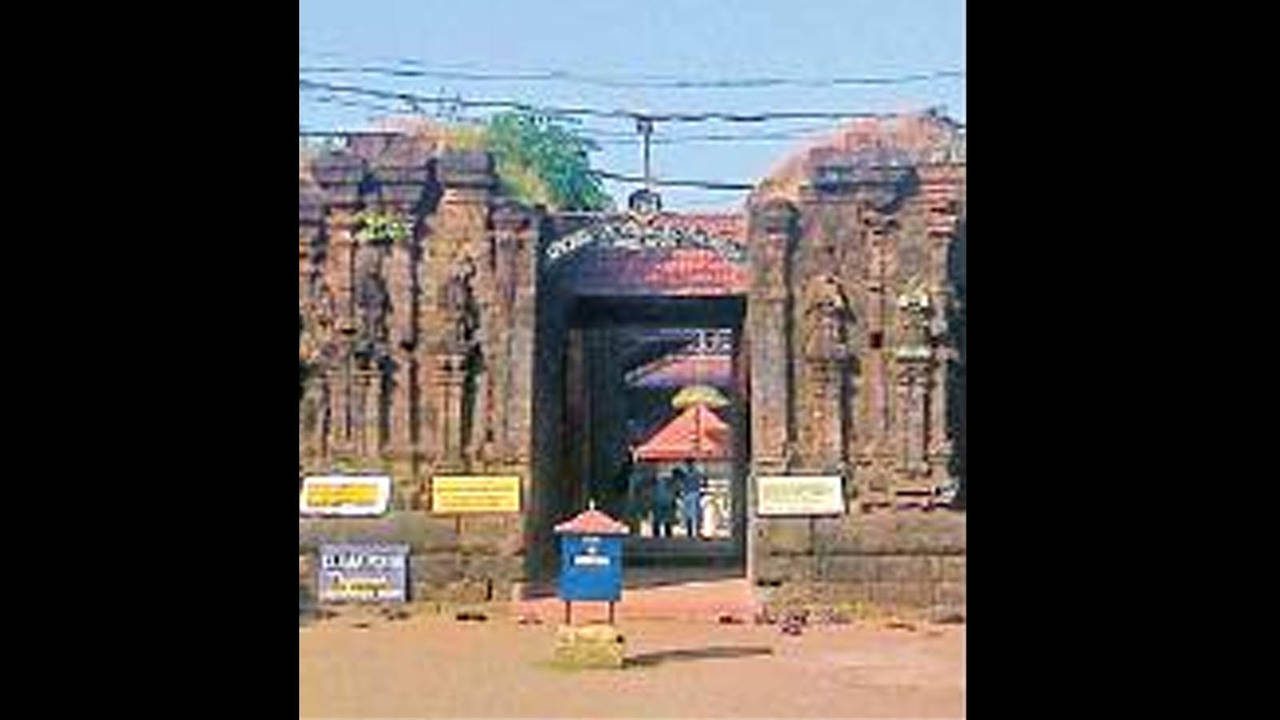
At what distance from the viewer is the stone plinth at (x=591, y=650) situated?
1166 cm

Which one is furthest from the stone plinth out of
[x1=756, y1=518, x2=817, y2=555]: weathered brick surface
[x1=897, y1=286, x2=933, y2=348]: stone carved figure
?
[x1=897, y1=286, x2=933, y2=348]: stone carved figure

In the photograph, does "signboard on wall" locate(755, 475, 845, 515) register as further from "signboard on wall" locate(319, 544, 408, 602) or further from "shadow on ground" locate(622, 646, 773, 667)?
"signboard on wall" locate(319, 544, 408, 602)

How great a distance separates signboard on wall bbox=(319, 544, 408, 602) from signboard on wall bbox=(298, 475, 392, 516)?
34cm

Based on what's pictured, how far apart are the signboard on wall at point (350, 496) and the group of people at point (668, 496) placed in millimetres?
13299

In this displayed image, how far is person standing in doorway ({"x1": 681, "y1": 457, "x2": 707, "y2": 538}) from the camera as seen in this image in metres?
31.7

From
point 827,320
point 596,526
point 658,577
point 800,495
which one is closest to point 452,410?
point 596,526

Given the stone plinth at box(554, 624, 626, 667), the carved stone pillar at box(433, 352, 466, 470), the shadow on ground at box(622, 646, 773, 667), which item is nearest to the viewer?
the stone plinth at box(554, 624, 626, 667)

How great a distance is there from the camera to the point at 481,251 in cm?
1605

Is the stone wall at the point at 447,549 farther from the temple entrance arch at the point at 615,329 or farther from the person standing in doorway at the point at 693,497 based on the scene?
the person standing in doorway at the point at 693,497

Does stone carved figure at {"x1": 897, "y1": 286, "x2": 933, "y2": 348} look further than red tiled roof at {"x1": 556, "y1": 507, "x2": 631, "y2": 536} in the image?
Yes

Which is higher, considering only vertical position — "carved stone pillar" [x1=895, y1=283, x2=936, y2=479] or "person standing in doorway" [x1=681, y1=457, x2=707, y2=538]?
"carved stone pillar" [x1=895, y1=283, x2=936, y2=479]

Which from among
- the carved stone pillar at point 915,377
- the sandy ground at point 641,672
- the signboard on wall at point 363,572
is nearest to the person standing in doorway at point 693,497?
the carved stone pillar at point 915,377
